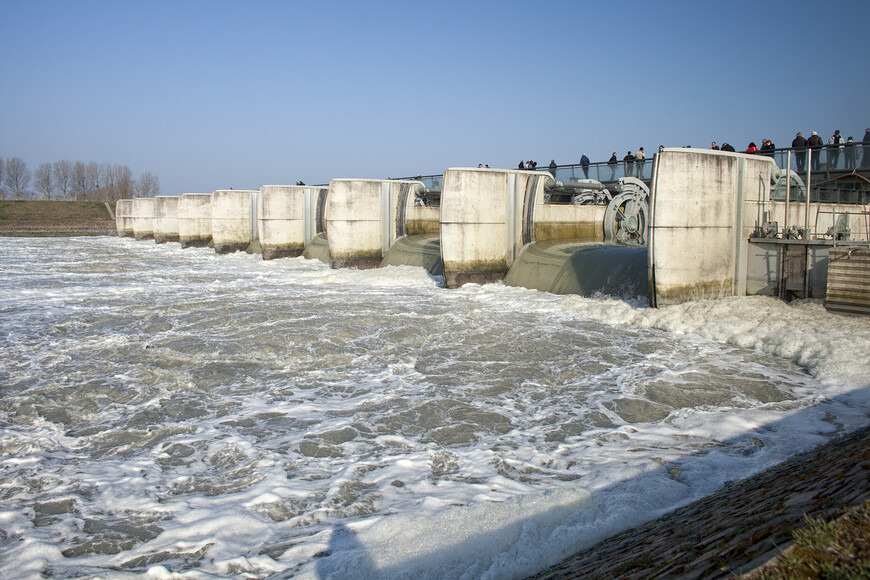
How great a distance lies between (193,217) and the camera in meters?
40.8

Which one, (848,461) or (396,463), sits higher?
(848,461)

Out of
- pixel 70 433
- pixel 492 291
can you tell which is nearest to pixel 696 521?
pixel 70 433

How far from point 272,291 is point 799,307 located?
13615 mm

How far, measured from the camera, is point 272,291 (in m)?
19.2

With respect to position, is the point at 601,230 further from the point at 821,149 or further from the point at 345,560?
the point at 345,560

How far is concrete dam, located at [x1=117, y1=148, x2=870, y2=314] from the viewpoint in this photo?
13.2 m

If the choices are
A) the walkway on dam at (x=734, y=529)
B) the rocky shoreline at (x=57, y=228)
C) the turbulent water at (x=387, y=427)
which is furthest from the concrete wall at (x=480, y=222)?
the rocky shoreline at (x=57, y=228)

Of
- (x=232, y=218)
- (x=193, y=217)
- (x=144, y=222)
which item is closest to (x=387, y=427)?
(x=232, y=218)

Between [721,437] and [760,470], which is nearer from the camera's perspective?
[760,470]

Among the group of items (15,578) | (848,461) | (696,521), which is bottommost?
(15,578)

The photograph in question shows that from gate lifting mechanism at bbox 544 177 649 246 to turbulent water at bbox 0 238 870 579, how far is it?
8077 millimetres

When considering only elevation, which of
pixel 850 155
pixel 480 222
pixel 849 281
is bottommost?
pixel 849 281

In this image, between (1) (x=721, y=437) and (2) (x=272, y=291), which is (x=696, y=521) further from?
(2) (x=272, y=291)

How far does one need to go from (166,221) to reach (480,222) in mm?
33322
